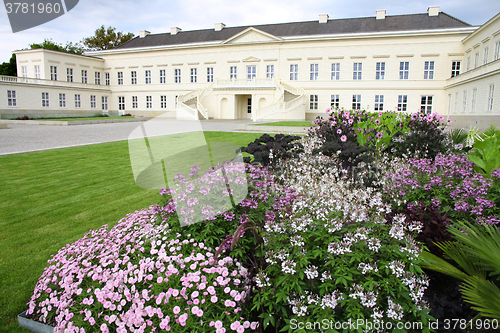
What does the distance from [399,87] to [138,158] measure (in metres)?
39.3

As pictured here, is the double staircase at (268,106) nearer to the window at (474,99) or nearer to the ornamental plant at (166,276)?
the window at (474,99)

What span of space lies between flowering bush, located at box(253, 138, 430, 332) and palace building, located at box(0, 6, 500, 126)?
30.2 meters

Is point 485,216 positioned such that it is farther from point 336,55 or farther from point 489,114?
point 336,55

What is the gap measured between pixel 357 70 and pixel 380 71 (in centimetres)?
249

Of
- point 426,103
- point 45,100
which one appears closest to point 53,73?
point 45,100

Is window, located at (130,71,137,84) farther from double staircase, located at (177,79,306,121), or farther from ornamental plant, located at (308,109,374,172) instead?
ornamental plant, located at (308,109,374,172)

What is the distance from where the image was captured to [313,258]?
7.88 ft

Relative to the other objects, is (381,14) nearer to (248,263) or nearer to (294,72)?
(294,72)

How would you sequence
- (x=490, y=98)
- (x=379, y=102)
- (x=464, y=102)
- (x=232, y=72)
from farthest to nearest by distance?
(x=232, y=72), (x=379, y=102), (x=464, y=102), (x=490, y=98)

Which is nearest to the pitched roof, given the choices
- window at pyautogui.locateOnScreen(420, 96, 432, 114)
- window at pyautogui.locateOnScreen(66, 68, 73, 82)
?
window at pyautogui.locateOnScreen(420, 96, 432, 114)

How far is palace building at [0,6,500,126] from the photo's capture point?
34875mm

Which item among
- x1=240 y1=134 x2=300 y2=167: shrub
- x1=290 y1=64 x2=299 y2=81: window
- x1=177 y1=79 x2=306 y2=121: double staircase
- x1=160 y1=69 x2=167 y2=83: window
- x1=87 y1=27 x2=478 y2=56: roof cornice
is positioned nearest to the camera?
x1=240 y1=134 x2=300 y2=167: shrub

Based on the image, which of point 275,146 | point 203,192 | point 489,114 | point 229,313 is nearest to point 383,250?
point 229,313

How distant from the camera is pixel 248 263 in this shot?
115 inches
